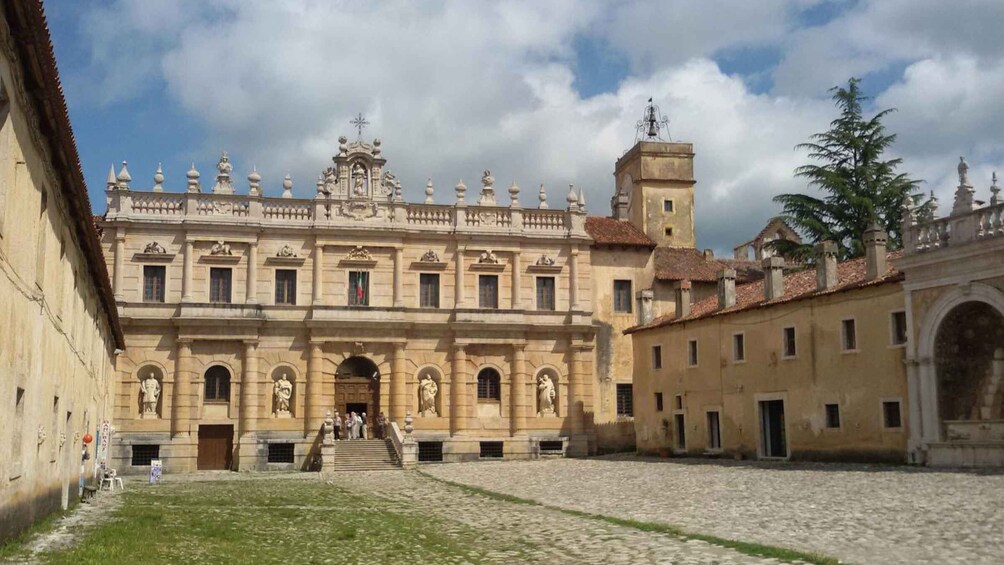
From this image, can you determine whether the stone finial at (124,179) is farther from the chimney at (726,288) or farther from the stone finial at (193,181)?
the chimney at (726,288)

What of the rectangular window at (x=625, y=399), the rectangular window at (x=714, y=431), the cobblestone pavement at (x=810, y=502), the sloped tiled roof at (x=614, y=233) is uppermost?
the sloped tiled roof at (x=614, y=233)

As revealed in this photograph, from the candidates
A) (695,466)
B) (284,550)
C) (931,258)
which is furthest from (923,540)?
(695,466)

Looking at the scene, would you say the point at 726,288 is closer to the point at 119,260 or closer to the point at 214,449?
the point at 214,449

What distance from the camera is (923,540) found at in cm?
1400

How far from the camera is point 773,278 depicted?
37.5m

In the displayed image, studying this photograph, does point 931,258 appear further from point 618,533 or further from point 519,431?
point 519,431

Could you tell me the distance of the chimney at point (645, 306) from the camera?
46344mm

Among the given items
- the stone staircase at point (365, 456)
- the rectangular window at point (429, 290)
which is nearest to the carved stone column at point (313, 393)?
the stone staircase at point (365, 456)

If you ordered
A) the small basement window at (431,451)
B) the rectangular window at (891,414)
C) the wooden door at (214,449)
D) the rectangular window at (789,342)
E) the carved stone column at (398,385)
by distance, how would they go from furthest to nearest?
the small basement window at (431,451) → the carved stone column at (398,385) → the wooden door at (214,449) → the rectangular window at (789,342) → the rectangular window at (891,414)

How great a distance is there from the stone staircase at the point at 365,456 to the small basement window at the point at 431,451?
2484mm

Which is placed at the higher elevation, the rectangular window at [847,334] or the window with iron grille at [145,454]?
the rectangular window at [847,334]

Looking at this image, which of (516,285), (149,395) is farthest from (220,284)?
(516,285)

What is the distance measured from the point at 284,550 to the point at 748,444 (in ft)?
84.8

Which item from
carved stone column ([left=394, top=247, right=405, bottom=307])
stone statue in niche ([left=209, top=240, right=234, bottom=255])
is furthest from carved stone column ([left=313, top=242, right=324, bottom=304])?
stone statue in niche ([left=209, top=240, right=234, bottom=255])
